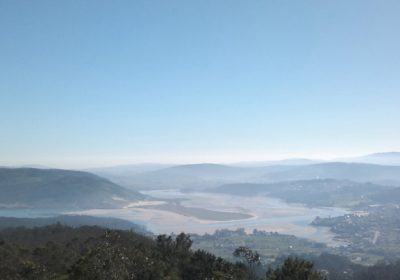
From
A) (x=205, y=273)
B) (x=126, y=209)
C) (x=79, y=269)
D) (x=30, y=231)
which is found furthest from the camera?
(x=126, y=209)

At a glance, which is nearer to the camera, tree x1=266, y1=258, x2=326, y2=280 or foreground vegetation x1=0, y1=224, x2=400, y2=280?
foreground vegetation x1=0, y1=224, x2=400, y2=280

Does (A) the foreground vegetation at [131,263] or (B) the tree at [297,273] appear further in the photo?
(B) the tree at [297,273]

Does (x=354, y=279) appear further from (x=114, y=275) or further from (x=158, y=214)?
(x=158, y=214)

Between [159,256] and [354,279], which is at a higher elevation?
[159,256]

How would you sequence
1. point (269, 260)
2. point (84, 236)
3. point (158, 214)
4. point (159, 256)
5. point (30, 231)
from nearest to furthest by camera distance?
point (159, 256)
point (84, 236)
point (30, 231)
point (269, 260)
point (158, 214)

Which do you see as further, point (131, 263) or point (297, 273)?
point (131, 263)

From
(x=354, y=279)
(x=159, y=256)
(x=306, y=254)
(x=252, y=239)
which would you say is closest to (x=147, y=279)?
(x=159, y=256)

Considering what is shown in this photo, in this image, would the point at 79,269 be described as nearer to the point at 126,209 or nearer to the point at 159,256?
the point at 159,256

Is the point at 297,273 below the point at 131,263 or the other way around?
the other way around

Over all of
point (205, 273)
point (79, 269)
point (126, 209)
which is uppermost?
point (79, 269)

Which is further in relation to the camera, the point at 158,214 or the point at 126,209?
the point at 126,209
